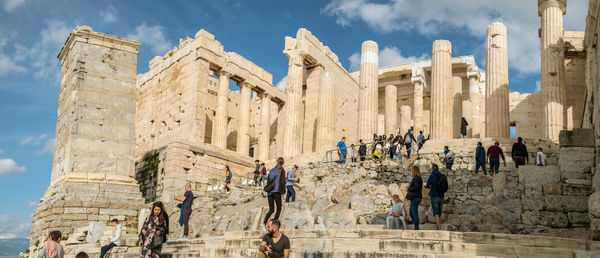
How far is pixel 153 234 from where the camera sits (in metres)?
8.14

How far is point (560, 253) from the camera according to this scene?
7367 mm

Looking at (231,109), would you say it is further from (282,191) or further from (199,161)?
(282,191)

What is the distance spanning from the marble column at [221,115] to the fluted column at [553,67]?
1464 cm

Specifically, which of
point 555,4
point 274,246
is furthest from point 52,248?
point 555,4

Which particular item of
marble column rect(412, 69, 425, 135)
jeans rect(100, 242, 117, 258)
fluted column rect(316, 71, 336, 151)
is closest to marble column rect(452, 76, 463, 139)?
marble column rect(412, 69, 425, 135)

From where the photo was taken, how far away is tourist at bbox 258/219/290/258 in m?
6.86

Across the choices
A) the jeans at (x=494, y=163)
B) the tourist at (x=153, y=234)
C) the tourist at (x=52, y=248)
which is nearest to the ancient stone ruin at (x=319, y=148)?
the jeans at (x=494, y=163)

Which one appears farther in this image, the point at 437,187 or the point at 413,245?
the point at 437,187

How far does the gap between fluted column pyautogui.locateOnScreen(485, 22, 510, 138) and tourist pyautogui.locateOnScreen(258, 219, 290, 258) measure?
1778 cm

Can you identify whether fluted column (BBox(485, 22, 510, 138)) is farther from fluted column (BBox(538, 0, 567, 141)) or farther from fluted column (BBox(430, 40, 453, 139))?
fluted column (BBox(430, 40, 453, 139))

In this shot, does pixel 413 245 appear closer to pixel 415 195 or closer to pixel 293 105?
pixel 415 195

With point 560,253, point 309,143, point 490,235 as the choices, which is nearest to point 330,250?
point 490,235

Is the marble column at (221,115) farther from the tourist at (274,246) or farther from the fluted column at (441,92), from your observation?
the tourist at (274,246)

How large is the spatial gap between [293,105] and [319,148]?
8.60ft
